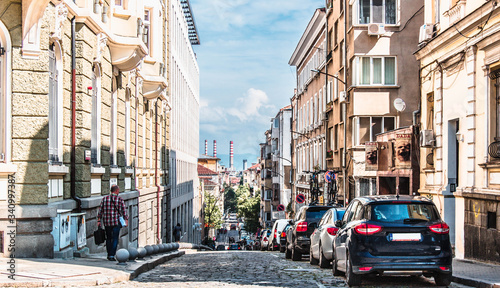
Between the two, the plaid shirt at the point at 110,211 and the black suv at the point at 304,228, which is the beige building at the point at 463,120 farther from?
the plaid shirt at the point at 110,211

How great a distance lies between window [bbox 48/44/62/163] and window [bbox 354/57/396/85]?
18.1 m

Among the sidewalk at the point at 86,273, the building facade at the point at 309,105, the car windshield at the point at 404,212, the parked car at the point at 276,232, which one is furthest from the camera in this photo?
the building facade at the point at 309,105

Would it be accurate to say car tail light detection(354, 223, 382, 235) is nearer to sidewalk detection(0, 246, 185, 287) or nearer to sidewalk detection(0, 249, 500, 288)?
sidewalk detection(0, 249, 500, 288)

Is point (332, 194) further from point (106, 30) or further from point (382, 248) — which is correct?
point (382, 248)

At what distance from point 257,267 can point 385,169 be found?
1152cm

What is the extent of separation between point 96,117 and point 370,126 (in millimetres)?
15764

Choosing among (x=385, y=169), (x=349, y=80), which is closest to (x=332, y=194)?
(x=349, y=80)

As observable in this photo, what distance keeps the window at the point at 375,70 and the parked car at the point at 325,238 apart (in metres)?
14.6

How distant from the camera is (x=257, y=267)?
15836 mm

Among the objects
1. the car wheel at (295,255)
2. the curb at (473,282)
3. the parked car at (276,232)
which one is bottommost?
the parked car at (276,232)

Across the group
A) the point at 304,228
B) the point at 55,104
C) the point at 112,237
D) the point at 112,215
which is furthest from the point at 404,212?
the point at 304,228

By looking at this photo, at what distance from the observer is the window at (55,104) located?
14062 mm

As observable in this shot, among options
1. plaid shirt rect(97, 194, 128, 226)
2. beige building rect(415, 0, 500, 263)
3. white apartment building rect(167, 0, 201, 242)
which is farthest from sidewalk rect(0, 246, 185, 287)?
white apartment building rect(167, 0, 201, 242)

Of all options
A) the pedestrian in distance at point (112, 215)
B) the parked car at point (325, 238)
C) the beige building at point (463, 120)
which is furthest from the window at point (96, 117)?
the beige building at point (463, 120)
